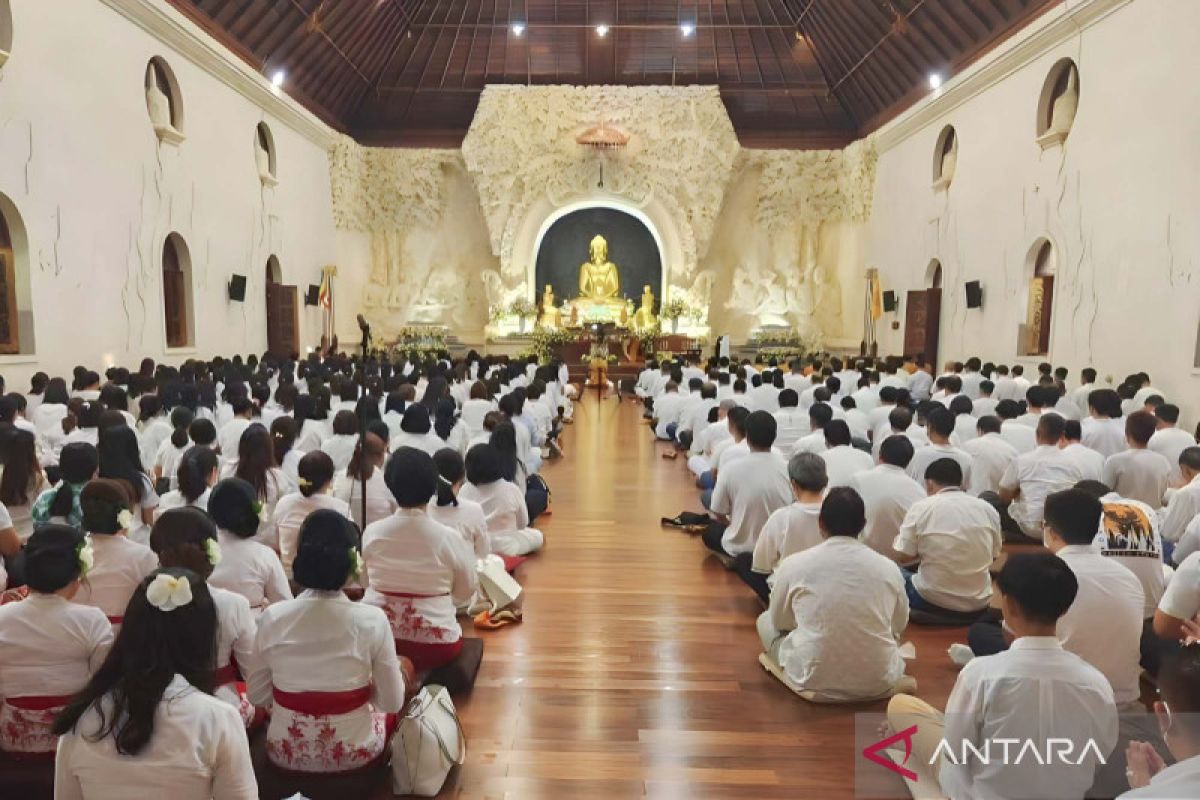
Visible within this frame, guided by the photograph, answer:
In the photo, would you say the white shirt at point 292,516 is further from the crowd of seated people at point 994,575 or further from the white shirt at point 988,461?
the white shirt at point 988,461

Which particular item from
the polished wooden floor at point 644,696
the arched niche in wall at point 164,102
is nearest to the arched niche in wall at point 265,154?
the arched niche in wall at point 164,102

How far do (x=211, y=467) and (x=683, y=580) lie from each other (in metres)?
3.02

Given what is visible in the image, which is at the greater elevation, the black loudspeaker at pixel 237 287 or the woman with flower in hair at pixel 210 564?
the black loudspeaker at pixel 237 287

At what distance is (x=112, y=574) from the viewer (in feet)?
10.1

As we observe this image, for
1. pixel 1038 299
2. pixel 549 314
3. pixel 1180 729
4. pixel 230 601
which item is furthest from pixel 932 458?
pixel 549 314

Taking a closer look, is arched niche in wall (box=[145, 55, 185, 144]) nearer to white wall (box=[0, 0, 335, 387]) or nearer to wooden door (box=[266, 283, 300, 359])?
white wall (box=[0, 0, 335, 387])

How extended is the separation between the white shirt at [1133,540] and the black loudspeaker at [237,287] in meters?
13.0

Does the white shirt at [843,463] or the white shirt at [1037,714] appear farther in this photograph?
the white shirt at [843,463]

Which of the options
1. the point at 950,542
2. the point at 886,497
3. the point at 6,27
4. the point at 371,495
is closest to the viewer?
the point at 950,542

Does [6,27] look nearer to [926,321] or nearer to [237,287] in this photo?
[237,287]

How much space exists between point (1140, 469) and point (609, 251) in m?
18.7

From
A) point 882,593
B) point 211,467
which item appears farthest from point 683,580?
point 211,467

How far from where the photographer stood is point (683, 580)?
17.6 feet

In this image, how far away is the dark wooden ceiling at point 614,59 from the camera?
1594 centimetres
